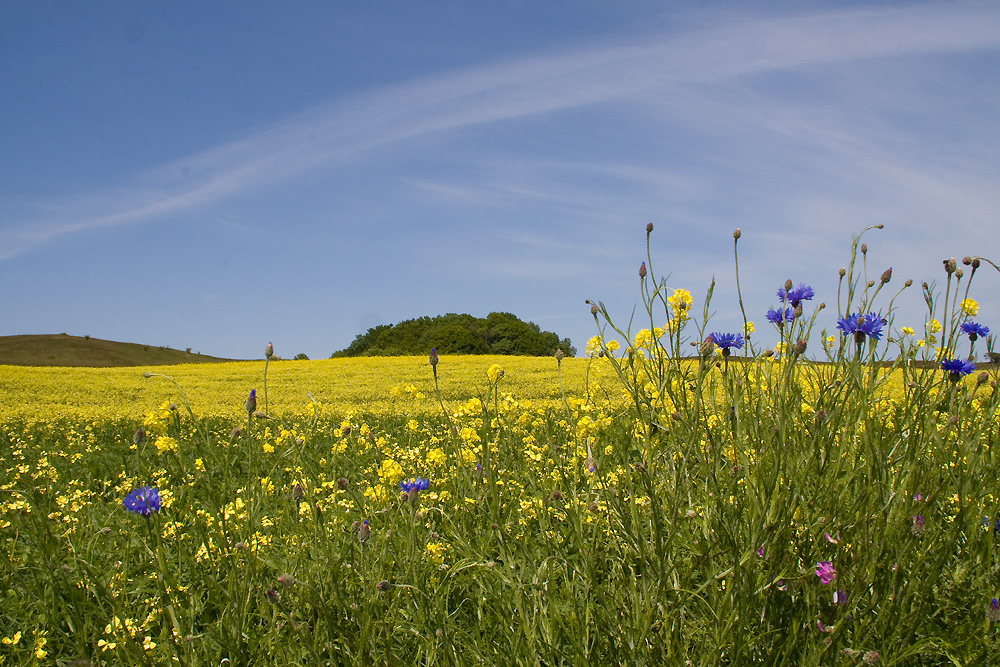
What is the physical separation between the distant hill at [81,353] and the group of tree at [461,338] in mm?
14597

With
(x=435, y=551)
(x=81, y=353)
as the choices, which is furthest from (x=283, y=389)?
(x=81, y=353)

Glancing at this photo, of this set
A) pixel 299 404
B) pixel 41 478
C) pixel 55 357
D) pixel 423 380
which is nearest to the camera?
pixel 41 478

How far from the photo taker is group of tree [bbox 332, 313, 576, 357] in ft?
162

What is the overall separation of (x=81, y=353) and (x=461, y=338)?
28.0 meters

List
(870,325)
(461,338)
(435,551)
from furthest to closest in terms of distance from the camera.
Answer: (461,338)
(435,551)
(870,325)

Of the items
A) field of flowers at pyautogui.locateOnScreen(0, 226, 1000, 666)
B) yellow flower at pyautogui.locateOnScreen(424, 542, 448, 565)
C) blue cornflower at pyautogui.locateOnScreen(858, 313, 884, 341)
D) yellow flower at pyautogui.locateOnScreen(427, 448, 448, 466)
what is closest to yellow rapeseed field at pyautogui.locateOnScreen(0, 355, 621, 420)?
yellow flower at pyautogui.locateOnScreen(427, 448, 448, 466)

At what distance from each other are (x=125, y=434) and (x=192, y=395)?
7.51 meters

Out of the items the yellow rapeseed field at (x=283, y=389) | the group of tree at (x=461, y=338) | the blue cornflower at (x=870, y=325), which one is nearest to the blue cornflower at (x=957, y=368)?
the blue cornflower at (x=870, y=325)

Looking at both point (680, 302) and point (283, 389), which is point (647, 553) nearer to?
point (680, 302)

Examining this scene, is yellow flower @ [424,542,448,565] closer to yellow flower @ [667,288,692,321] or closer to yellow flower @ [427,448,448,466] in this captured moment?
yellow flower @ [427,448,448,466]

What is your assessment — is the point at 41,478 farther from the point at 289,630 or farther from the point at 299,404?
the point at 299,404

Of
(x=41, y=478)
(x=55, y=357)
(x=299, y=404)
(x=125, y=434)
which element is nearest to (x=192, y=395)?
(x=299, y=404)

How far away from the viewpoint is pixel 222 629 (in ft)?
6.13

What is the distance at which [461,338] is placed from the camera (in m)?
49.2
